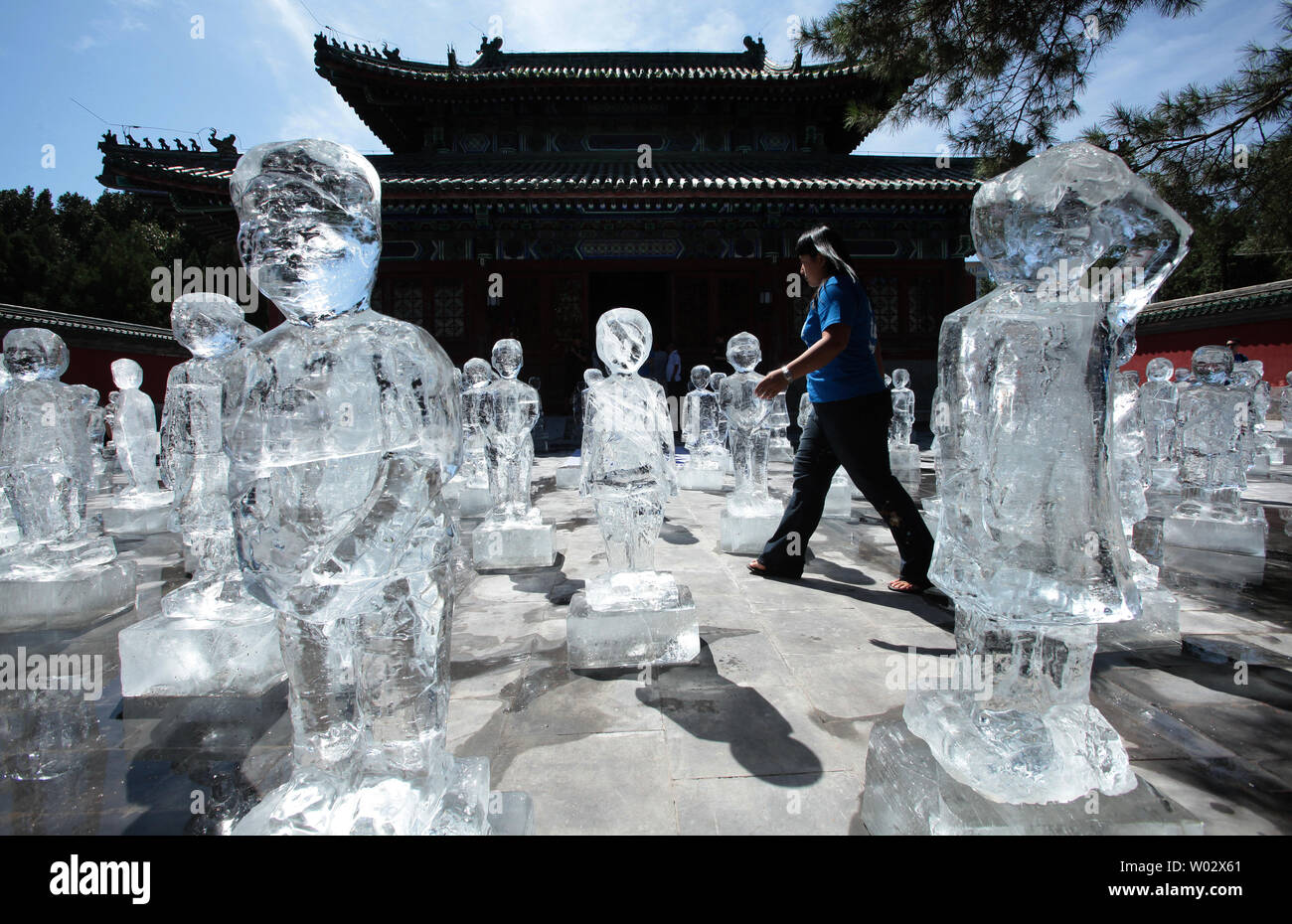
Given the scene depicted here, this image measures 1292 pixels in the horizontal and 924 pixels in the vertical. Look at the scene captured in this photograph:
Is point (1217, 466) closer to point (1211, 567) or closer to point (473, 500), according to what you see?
point (1211, 567)

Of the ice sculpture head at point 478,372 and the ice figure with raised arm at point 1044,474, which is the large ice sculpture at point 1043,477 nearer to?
the ice figure with raised arm at point 1044,474

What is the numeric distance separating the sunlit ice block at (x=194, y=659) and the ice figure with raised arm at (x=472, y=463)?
6.98ft

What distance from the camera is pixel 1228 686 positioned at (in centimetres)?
227

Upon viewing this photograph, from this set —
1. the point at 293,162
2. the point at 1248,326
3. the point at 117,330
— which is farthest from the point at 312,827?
the point at 1248,326

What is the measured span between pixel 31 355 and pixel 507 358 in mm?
2310

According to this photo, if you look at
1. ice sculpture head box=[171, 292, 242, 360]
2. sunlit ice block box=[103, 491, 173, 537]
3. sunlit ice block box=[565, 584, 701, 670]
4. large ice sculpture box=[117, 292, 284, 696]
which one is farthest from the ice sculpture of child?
sunlit ice block box=[103, 491, 173, 537]

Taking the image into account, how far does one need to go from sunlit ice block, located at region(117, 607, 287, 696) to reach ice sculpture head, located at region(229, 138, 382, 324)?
157 centimetres

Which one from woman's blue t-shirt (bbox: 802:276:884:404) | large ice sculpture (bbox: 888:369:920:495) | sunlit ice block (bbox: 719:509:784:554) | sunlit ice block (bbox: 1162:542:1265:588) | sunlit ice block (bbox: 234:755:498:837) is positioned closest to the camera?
sunlit ice block (bbox: 234:755:498:837)

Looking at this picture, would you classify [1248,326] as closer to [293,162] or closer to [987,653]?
[987,653]

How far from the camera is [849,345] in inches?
123

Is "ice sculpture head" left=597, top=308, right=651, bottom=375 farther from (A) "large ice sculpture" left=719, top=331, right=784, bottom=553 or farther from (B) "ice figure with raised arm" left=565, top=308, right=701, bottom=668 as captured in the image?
(A) "large ice sculpture" left=719, top=331, right=784, bottom=553

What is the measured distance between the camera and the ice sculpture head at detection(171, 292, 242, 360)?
2.69m

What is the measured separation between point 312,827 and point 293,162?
132cm

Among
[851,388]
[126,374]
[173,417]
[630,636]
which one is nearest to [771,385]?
[851,388]
